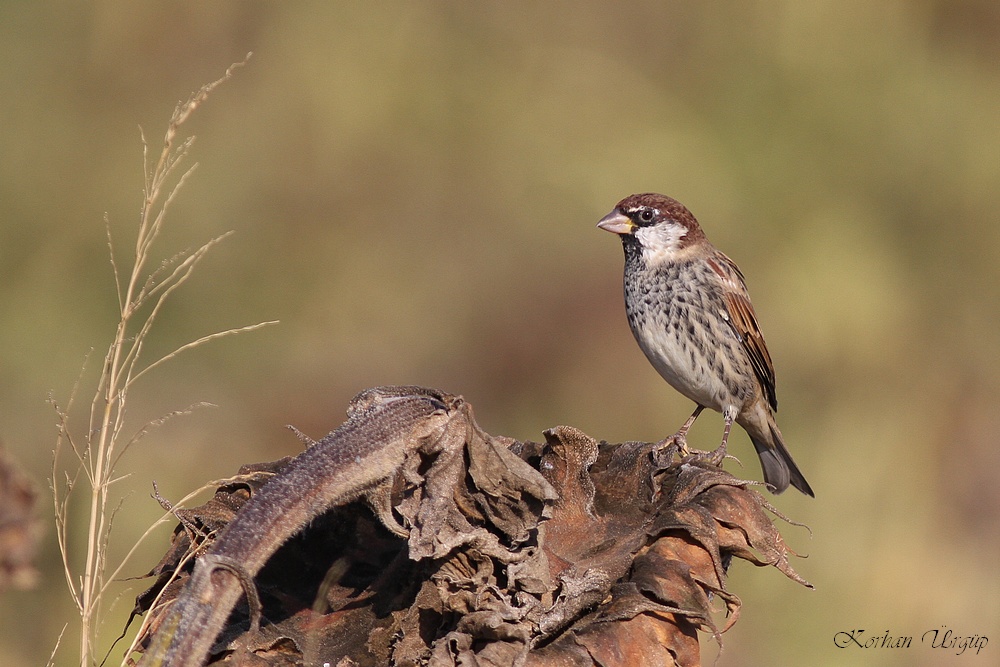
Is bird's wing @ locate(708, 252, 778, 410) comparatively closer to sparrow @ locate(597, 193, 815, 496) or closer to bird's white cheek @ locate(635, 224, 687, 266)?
sparrow @ locate(597, 193, 815, 496)

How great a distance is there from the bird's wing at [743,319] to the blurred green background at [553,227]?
0.50m

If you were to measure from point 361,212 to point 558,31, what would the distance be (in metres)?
1.40

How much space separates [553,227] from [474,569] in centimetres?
354

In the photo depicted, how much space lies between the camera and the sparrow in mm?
4383

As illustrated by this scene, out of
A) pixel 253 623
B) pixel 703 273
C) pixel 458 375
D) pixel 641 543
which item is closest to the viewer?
pixel 253 623

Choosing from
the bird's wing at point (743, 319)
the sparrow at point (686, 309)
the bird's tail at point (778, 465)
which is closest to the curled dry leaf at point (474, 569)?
the sparrow at point (686, 309)

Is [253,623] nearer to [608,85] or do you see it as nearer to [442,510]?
[442,510]

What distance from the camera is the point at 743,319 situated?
14.7 ft

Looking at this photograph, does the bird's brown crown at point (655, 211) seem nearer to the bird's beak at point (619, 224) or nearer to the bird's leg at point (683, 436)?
the bird's beak at point (619, 224)

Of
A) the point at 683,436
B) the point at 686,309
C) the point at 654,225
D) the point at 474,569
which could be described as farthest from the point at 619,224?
the point at 474,569

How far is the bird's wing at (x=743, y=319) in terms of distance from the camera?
446 centimetres

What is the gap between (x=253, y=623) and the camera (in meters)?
1.74

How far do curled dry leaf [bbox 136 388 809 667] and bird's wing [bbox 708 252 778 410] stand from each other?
7.42 ft

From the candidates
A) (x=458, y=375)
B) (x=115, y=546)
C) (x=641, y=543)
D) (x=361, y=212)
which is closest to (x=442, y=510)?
(x=641, y=543)
